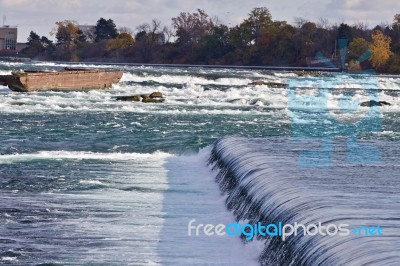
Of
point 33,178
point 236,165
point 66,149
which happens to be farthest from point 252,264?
point 66,149

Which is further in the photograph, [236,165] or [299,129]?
[299,129]

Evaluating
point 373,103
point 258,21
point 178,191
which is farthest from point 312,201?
point 258,21

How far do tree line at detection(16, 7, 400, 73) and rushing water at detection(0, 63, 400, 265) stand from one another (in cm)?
9445

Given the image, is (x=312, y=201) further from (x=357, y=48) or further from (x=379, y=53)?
(x=357, y=48)

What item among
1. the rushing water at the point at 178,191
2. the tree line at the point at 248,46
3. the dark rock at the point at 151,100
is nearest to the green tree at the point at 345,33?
the tree line at the point at 248,46

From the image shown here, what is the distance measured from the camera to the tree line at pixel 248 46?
13650cm

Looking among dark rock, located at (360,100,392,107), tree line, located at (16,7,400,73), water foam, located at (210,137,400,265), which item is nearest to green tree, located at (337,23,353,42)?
tree line, located at (16,7,400,73)

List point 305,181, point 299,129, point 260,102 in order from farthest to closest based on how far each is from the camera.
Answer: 1. point 260,102
2. point 299,129
3. point 305,181

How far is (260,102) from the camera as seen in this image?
47812mm

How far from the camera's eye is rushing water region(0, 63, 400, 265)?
40.2ft

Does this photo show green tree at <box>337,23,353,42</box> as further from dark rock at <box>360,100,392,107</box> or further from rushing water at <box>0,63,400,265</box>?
rushing water at <box>0,63,400,265</box>

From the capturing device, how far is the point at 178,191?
1808cm

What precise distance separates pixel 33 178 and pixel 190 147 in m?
7.58

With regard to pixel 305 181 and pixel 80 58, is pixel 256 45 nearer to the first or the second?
pixel 80 58
